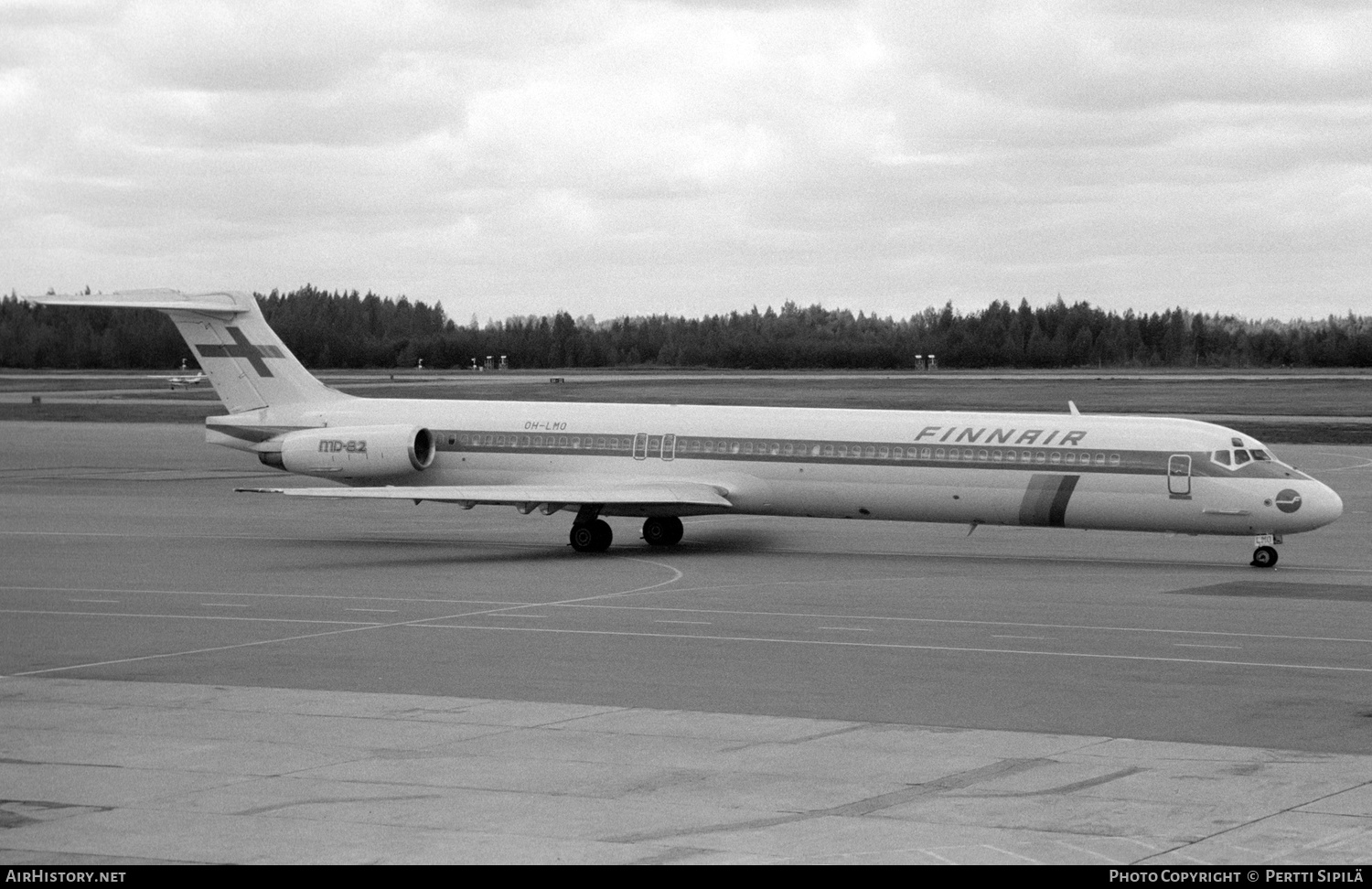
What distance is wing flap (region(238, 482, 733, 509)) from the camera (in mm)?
34125

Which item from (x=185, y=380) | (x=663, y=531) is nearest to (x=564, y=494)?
(x=663, y=531)

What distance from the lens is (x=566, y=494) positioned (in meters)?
34.4

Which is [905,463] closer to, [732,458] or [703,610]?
[732,458]

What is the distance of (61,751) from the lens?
1569 centimetres

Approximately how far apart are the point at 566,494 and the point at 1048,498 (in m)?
9.31

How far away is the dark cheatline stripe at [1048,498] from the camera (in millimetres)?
32688

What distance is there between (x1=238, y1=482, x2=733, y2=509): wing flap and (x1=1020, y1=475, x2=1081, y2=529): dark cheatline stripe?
597 centimetres

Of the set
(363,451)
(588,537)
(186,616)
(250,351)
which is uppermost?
(250,351)

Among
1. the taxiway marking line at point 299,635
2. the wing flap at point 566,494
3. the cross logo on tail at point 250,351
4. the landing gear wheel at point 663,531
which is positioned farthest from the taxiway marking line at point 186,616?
the cross logo on tail at point 250,351

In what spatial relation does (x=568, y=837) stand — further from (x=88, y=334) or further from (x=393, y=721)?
(x=88, y=334)

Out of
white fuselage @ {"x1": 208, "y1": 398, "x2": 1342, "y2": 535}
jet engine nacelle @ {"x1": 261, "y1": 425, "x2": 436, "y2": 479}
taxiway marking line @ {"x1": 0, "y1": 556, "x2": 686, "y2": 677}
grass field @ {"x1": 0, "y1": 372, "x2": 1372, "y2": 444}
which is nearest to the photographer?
taxiway marking line @ {"x1": 0, "y1": 556, "x2": 686, "y2": 677}

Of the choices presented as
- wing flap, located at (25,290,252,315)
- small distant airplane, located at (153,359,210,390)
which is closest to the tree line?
small distant airplane, located at (153,359,210,390)

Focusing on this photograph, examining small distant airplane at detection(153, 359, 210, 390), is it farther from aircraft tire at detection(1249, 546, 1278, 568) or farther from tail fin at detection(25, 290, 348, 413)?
aircraft tire at detection(1249, 546, 1278, 568)

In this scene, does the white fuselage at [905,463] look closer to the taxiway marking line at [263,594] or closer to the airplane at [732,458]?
the airplane at [732,458]
